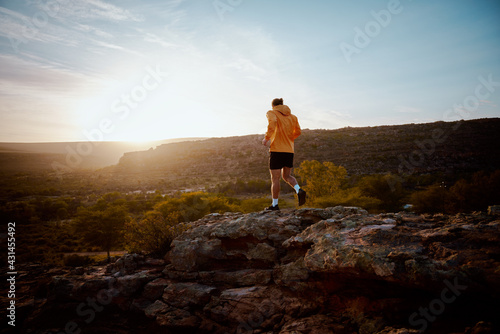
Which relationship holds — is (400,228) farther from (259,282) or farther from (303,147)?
(303,147)

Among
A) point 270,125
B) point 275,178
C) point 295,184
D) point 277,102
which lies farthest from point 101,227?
point 277,102

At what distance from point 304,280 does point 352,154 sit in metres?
45.0

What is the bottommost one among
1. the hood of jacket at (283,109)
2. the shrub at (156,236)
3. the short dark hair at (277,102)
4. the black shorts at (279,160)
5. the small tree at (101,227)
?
the small tree at (101,227)

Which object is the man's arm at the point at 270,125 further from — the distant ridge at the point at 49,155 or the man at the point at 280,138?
the distant ridge at the point at 49,155

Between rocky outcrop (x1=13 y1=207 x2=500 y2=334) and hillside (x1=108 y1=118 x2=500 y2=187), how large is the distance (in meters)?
35.5

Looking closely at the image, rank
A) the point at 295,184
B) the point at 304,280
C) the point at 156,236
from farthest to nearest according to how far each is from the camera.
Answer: the point at 156,236 → the point at 295,184 → the point at 304,280

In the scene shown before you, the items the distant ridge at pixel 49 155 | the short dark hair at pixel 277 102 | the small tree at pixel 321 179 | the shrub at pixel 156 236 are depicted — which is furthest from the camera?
the distant ridge at pixel 49 155

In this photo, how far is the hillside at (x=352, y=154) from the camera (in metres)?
39.0

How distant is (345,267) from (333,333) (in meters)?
0.93

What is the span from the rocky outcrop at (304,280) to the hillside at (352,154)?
3551 cm

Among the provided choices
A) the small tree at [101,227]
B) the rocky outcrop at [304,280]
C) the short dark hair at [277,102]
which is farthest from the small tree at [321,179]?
the small tree at [101,227]

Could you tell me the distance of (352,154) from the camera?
45.9 meters

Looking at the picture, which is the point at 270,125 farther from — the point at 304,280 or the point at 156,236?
the point at 156,236

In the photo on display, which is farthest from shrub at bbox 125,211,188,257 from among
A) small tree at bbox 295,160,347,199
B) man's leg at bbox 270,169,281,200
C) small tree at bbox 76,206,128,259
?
small tree at bbox 295,160,347,199
